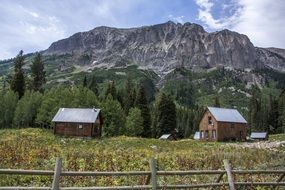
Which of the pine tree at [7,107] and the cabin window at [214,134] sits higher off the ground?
the pine tree at [7,107]

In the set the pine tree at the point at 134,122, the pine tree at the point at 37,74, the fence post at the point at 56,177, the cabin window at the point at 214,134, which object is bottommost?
the fence post at the point at 56,177

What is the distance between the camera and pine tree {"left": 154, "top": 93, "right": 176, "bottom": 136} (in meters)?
111

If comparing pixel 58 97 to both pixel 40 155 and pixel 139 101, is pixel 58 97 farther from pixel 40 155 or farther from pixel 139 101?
pixel 40 155

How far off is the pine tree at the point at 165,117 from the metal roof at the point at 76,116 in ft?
124

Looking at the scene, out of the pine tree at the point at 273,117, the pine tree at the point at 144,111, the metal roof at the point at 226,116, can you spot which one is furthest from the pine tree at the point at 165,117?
the pine tree at the point at 273,117

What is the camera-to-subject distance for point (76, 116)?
75.1 meters

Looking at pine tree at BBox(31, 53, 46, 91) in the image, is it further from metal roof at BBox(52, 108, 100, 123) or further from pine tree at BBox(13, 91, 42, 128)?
metal roof at BBox(52, 108, 100, 123)

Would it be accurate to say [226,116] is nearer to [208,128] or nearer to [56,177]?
[208,128]

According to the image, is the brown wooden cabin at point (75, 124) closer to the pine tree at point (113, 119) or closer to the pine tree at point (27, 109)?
the pine tree at point (113, 119)

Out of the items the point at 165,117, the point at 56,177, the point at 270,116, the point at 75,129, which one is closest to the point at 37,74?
the point at 165,117

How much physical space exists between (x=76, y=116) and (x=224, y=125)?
29.6 m

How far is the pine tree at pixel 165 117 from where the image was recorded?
111 m

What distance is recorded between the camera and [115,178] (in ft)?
68.1

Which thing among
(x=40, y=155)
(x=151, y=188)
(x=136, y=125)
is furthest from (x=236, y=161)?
(x=136, y=125)
